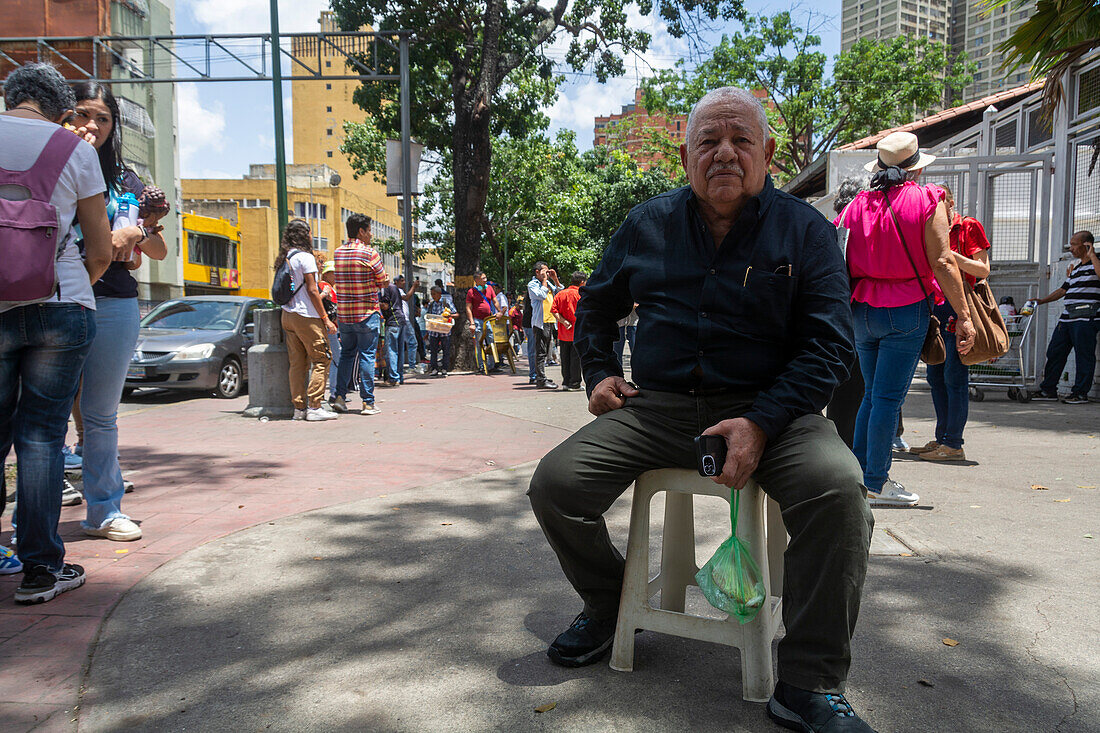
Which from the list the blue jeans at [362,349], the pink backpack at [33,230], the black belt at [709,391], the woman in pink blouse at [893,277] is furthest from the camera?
the blue jeans at [362,349]

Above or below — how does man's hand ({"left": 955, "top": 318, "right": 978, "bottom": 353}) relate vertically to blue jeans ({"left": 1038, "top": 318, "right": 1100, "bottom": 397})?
above

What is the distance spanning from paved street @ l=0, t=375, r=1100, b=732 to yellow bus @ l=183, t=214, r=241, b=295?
1445 inches

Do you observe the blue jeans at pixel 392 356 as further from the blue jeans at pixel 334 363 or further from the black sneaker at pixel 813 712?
the black sneaker at pixel 813 712

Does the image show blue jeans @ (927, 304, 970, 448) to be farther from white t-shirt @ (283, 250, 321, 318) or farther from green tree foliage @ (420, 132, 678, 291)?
green tree foliage @ (420, 132, 678, 291)

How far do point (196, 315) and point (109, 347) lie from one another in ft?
30.5

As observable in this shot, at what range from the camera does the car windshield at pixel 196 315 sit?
12281 millimetres

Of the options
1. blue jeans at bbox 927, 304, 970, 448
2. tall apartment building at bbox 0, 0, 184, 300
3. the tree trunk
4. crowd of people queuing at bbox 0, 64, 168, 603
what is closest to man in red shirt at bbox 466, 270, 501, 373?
the tree trunk

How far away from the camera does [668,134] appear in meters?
35.7

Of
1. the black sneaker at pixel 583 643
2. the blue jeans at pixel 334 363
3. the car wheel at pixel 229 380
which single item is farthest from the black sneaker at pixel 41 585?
the car wheel at pixel 229 380

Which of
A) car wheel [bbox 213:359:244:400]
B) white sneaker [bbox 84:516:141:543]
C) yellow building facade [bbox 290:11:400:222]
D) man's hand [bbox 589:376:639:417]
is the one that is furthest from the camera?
yellow building facade [bbox 290:11:400:222]

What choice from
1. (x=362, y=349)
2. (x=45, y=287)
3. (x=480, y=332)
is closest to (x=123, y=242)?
(x=45, y=287)

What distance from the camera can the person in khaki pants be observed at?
26.8ft

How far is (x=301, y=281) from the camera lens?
8.18 meters

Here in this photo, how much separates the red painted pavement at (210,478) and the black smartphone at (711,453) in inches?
77.6
